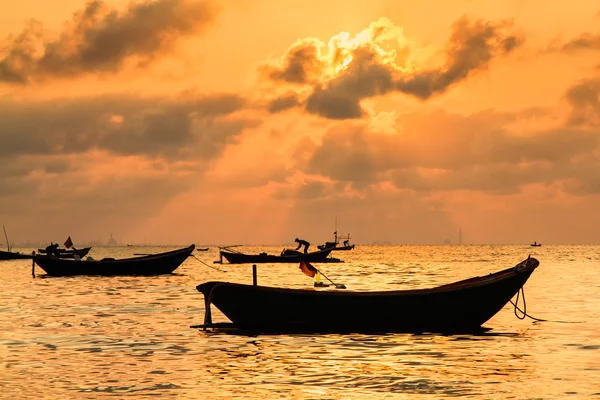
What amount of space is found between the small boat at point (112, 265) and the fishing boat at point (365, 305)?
3984cm

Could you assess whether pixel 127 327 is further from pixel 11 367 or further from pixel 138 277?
pixel 138 277

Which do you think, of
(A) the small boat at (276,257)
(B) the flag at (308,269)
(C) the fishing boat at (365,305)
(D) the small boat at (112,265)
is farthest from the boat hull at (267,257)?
(C) the fishing boat at (365,305)

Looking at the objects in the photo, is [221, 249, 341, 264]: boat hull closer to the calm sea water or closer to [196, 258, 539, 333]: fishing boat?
the calm sea water

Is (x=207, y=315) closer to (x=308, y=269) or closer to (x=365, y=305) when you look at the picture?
(x=365, y=305)

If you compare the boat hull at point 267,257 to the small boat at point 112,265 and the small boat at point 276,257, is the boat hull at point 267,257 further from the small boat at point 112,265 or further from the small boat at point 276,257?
the small boat at point 112,265

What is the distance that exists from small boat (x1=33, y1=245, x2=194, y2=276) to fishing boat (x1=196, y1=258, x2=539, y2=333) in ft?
131

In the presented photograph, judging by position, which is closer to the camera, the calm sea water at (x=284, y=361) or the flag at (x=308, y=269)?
the calm sea water at (x=284, y=361)

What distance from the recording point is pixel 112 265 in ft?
223

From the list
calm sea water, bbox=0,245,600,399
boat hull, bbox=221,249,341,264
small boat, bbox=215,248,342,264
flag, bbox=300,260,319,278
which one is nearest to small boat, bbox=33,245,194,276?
small boat, bbox=215,248,342,264

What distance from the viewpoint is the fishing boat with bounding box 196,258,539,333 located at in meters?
27.6

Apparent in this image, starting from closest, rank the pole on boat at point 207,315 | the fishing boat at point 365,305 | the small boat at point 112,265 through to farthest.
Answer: the fishing boat at point 365,305 → the pole on boat at point 207,315 → the small boat at point 112,265

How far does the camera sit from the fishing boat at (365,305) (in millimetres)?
27641

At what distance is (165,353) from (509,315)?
1872cm

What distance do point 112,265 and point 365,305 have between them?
44388 millimetres
